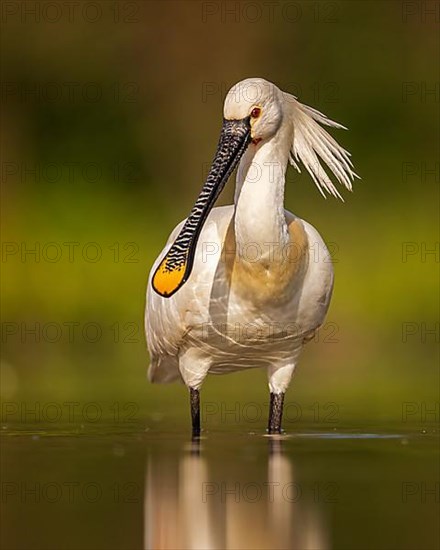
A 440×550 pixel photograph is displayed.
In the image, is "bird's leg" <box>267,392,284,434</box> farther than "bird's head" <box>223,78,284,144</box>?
Yes

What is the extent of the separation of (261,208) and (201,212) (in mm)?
384

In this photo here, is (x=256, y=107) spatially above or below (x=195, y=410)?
above

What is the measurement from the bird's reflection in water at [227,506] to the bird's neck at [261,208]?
4.10ft

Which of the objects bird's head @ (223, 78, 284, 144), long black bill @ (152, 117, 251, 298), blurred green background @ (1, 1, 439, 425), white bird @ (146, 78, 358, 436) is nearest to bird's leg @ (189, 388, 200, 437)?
white bird @ (146, 78, 358, 436)

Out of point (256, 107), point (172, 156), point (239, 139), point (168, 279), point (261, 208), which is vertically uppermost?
point (172, 156)

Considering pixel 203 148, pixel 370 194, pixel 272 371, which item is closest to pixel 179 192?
pixel 203 148

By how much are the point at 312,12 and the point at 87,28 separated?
249 centimetres

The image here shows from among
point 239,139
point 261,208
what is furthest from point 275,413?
point 239,139

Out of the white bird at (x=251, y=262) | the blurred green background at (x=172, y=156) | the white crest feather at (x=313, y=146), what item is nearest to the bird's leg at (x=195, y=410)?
the white bird at (x=251, y=262)

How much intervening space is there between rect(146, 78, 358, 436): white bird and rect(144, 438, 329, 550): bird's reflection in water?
1.25 m

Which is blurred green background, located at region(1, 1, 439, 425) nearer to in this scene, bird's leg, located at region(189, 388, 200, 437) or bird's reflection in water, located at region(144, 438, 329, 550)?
bird's leg, located at region(189, 388, 200, 437)

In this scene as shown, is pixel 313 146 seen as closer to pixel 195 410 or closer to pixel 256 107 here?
pixel 256 107

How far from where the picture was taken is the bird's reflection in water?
5262mm

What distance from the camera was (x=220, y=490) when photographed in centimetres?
627
